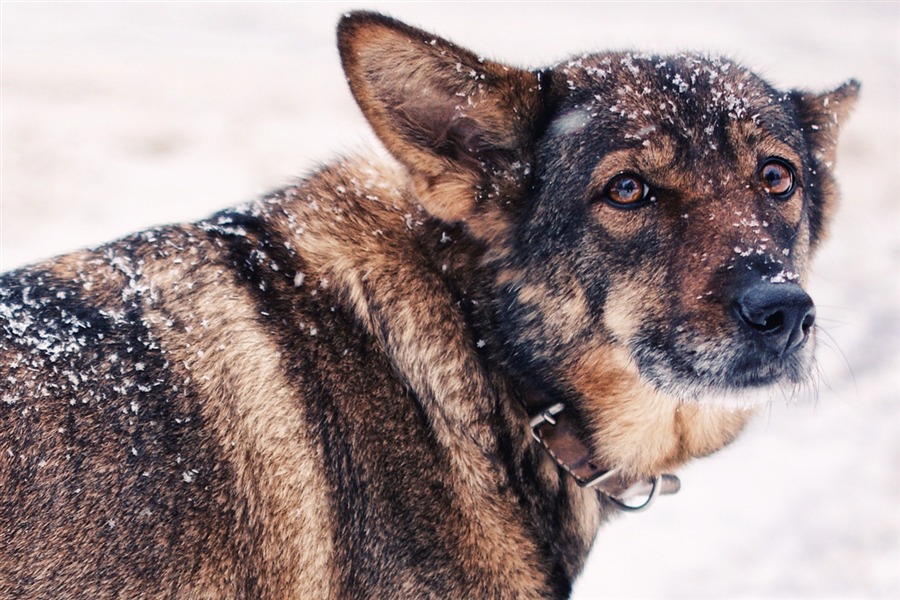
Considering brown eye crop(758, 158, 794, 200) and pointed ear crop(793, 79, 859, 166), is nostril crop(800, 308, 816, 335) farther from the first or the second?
pointed ear crop(793, 79, 859, 166)

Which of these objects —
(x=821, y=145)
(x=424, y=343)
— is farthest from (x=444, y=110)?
(x=821, y=145)

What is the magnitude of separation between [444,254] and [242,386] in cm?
69

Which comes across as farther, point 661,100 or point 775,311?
point 661,100

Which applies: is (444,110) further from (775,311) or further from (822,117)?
(822,117)

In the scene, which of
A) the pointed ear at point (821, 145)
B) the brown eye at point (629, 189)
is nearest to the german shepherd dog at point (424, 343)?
the brown eye at point (629, 189)

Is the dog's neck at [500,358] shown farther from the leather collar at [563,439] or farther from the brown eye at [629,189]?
the brown eye at [629,189]

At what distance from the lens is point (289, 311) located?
220 cm

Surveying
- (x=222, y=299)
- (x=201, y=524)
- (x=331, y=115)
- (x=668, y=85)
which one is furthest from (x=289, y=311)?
(x=331, y=115)

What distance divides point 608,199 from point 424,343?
0.65 metres

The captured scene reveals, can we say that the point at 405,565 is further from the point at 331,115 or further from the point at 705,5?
the point at 705,5

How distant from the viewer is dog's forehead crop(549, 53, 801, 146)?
229 cm

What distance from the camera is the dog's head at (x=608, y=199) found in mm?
2168

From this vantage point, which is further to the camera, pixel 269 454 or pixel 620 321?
pixel 620 321

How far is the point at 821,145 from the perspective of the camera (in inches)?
109
